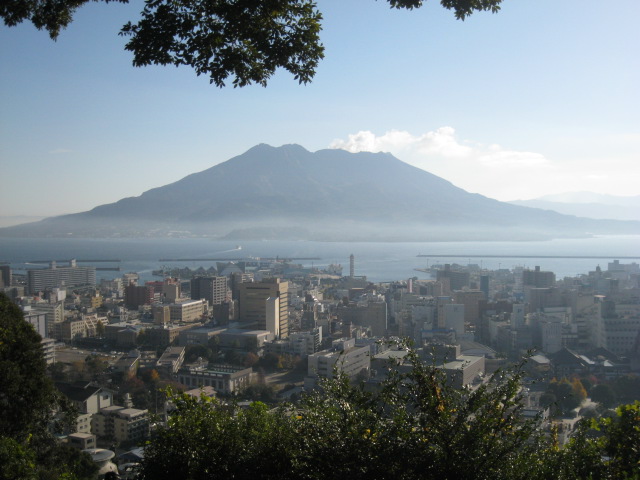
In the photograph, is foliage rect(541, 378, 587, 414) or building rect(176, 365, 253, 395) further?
building rect(176, 365, 253, 395)

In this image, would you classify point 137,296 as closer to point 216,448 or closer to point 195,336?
point 195,336

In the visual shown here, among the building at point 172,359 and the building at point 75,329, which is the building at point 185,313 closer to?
the building at point 75,329

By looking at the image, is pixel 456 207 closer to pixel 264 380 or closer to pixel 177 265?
pixel 177 265

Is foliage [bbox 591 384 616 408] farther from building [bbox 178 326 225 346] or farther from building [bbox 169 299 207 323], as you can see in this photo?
building [bbox 169 299 207 323]

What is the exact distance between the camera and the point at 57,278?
2200cm

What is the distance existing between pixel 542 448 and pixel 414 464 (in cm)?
44

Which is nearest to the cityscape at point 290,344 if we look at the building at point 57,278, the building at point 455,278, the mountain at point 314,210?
the building at point 455,278

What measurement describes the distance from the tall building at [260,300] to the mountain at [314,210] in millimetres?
46204

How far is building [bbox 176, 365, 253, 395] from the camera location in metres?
7.24

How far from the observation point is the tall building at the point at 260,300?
12.2 metres

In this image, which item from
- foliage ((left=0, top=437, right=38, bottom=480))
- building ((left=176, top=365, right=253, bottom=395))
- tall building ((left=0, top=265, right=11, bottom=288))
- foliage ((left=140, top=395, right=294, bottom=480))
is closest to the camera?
foliage ((left=140, top=395, right=294, bottom=480))

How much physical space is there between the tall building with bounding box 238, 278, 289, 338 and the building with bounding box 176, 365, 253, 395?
13.4 ft

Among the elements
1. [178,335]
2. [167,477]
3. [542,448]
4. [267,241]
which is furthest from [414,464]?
[267,241]

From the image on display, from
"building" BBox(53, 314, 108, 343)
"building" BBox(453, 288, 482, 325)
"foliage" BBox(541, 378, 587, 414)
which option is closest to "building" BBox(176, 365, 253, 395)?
"foliage" BBox(541, 378, 587, 414)
